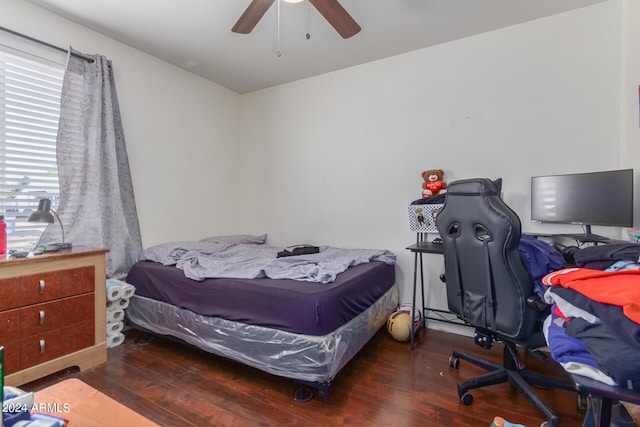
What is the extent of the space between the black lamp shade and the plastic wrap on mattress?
0.94 metres

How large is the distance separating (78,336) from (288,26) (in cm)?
291

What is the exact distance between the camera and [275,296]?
1.86 meters

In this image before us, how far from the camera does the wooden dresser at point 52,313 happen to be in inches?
71.3

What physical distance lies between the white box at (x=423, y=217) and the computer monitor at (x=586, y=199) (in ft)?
2.40

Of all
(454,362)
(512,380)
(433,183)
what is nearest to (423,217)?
(433,183)

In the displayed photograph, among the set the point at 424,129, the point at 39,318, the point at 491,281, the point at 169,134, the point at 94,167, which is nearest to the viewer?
the point at 491,281

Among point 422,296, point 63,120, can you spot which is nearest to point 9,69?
point 63,120

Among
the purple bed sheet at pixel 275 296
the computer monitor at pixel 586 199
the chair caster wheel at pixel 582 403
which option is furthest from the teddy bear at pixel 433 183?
the chair caster wheel at pixel 582 403

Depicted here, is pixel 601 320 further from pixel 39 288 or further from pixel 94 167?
pixel 94 167

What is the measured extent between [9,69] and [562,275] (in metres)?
3.65

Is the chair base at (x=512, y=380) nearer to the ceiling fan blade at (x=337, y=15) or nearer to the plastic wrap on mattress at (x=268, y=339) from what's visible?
the plastic wrap on mattress at (x=268, y=339)

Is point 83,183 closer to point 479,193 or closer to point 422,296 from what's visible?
point 479,193

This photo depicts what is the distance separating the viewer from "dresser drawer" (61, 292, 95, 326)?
2.05m

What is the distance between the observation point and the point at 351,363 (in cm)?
221
